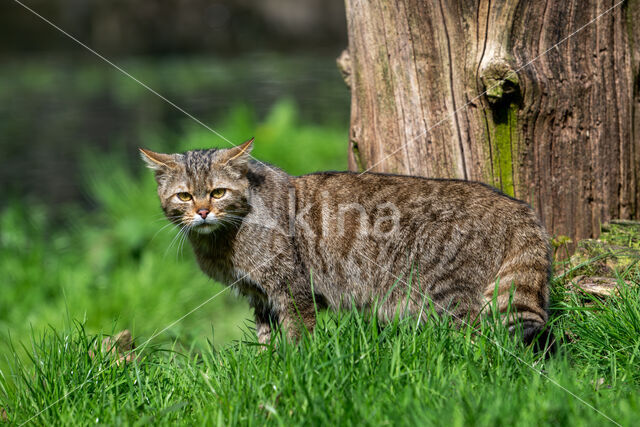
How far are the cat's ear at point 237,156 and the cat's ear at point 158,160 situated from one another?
0.26 m

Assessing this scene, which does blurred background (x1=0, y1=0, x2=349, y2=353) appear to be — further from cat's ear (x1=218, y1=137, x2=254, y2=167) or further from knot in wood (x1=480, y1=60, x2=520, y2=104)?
knot in wood (x1=480, y1=60, x2=520, y2=104)

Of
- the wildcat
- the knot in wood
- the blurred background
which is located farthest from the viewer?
the blurred background

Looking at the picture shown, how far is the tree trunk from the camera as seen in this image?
301 cm

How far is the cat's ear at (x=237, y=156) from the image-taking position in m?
3.10

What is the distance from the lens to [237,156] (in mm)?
3096

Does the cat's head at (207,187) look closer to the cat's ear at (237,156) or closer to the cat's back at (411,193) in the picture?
the cat's ear at (237,156)

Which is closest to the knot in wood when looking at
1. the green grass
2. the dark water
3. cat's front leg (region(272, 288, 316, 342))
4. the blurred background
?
the green grass

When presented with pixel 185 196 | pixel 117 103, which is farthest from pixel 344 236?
pixel 117 103

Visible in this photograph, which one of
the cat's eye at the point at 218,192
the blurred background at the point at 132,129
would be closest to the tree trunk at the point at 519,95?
the cat's eye at the point at 218,192

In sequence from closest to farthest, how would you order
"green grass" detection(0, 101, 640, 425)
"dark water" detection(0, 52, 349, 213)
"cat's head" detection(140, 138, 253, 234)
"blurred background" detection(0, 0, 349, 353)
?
"green grass" detection(0, 101, 640, 425), "cat's head" detection(140, 138, 253, 234), "blurred background" detection(0, 0, 349, 353), "dark water" detection(0, 52, 349, 213)

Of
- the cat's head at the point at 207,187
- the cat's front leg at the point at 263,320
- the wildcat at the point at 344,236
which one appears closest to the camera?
the wildcat at the point at 344,236

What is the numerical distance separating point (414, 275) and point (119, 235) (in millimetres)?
4401

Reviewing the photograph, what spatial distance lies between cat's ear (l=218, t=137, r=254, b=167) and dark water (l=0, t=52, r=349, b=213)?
16.7 feet

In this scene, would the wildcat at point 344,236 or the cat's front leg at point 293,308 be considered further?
the cat's front leg at point 293,308
